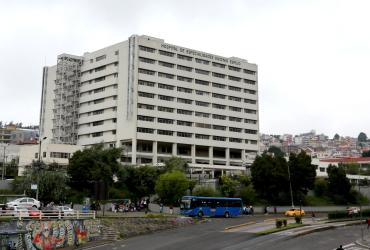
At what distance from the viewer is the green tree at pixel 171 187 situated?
250ft

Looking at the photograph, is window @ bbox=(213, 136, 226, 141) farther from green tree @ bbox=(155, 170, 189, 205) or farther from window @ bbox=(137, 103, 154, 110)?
green tree @ bbox=(155, 170, 189, 205)

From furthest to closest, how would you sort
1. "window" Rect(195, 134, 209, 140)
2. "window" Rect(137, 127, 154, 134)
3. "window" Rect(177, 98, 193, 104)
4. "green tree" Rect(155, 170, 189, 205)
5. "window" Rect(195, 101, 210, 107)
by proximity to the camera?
"window" Rect(195, 101, 210, 107) → "window" Rect(195, 134, 209, 140) → "window" Rect(177, 98, 193, 104) → "window" Rect(137, 127, 154, 134) → "green tree" Rect(155, 170, 189, 205)

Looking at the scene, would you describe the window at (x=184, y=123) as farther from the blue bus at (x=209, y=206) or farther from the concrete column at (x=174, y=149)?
the blue bus at (x=209, y=206)

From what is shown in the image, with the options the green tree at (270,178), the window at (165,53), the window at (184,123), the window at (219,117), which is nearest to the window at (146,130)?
the window at (184,123)

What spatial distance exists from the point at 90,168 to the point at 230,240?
47667 millimetres

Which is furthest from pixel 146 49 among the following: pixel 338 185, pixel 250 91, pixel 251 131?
pixel 338 185

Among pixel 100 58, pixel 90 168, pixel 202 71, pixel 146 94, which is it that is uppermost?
pixel 100 58

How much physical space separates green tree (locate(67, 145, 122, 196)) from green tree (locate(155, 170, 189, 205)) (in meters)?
12.9

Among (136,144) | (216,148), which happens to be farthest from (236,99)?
(136,144)

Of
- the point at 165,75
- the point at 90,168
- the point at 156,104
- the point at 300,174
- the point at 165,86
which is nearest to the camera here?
the point at 90,168

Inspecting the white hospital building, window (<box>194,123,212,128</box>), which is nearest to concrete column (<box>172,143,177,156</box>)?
the white hospital building

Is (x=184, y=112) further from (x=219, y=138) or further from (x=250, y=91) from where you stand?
(x=250, y=91)

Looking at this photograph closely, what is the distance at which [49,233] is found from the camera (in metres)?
41.0

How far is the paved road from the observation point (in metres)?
39.6
